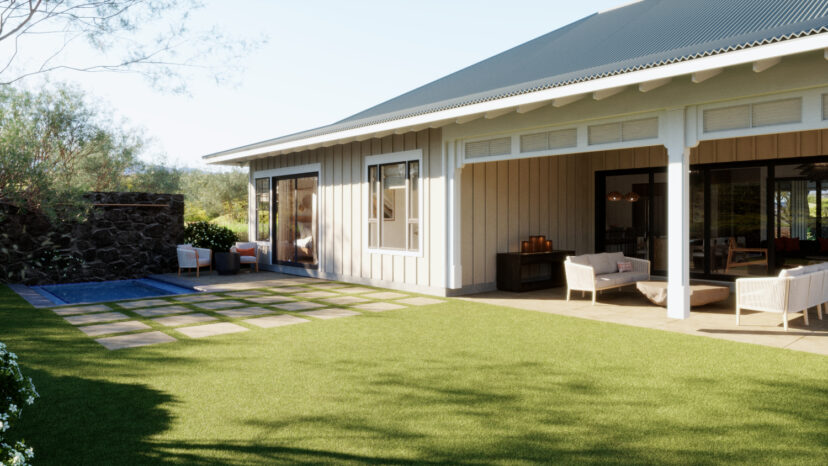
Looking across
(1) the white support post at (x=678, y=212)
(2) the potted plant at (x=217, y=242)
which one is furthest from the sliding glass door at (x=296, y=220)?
(1) the white support post at (x=678, y=212)

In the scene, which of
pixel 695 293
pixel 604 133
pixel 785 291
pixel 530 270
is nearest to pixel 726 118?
pixel 604 133

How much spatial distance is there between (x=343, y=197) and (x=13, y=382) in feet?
26.2

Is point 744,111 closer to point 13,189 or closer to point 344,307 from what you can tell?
point 344,307

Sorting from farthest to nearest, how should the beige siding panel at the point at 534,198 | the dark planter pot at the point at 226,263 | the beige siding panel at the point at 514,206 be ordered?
the dark planter pot at the point at 226,263 < the beige siding panel at the point at 534,198 < the beige siding panel at the point at 514,206

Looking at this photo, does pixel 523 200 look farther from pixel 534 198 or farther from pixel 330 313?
pixel 330 313

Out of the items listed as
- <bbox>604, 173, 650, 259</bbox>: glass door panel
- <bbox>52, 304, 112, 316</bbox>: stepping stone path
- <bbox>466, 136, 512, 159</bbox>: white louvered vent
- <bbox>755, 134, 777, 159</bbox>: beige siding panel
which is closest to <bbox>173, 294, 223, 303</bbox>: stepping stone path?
<bbox>52, 304, 112, 316</bbox>: stepping stone path

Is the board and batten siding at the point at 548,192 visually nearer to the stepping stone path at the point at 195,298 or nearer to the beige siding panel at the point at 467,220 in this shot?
the beige siding panel at the point at 467,220

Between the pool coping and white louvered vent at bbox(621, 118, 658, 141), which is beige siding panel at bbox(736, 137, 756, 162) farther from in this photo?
the pool coping

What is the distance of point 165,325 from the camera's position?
625 cm

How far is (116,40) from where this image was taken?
806 centimetres

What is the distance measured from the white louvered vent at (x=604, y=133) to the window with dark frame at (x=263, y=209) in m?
8.27

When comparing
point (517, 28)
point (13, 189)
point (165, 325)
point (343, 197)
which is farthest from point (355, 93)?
point (165, 325)

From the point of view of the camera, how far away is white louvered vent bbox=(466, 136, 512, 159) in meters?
7.78

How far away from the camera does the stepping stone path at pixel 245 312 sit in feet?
22.5
